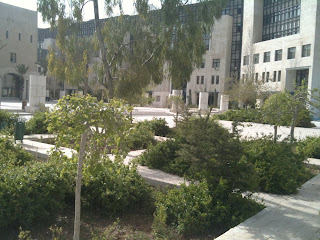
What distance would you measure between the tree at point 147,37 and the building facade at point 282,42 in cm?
3222

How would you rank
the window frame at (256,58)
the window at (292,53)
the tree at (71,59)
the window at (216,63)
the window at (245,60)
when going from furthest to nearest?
the window at (216,63), the window at (245,60), the window frame at (256,58), the window at (292,53), the tree at (71,59)

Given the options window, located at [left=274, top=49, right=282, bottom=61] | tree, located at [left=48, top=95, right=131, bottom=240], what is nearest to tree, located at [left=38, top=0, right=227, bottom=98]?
tree, located at [left=48, top=95, right=131, bottom=240]

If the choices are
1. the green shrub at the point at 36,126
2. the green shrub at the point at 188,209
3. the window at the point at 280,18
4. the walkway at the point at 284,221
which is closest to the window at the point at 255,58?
the window at the point at 280,18

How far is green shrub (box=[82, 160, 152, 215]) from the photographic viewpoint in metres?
5.80

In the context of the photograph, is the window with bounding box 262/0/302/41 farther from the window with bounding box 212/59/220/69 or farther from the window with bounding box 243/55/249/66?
the window with bounding box 212/59/220/69

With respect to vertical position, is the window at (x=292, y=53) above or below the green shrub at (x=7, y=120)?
above

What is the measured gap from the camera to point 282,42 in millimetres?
51688

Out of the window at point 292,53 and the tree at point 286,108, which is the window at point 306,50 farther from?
the tree at point 286,108

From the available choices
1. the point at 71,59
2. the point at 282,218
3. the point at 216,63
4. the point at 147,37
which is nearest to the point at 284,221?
the point at 282,218

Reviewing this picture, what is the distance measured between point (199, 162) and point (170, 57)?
23.9 feet

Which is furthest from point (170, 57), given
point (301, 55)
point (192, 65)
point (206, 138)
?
point (301, 55)

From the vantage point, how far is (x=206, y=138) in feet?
19.2

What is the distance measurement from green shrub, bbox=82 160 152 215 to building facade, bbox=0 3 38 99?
58.9 metres

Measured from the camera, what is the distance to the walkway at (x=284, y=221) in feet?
15.8
